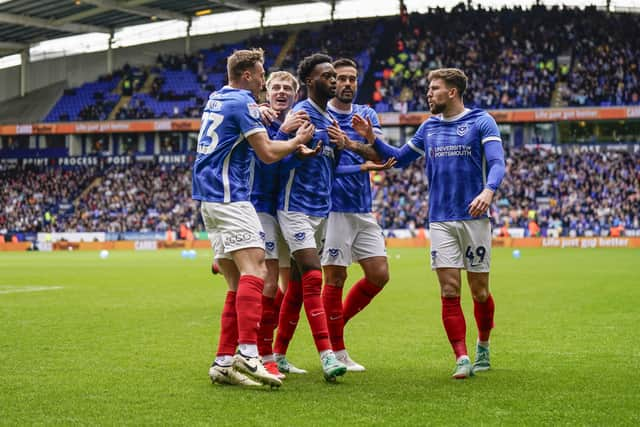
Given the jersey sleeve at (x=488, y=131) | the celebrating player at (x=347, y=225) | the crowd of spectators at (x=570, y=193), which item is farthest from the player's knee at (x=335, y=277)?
the crowd of spectators at (x=570, y=193)

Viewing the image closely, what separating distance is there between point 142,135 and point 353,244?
170ft

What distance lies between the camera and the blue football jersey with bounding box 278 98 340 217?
6.98 metres

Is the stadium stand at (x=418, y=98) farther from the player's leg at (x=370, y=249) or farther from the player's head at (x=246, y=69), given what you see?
the player's head at (x=246, y=69)

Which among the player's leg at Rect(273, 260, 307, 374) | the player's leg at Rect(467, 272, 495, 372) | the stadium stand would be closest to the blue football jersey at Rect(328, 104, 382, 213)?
the player's leg at Rect(273, 260, 307, 374)

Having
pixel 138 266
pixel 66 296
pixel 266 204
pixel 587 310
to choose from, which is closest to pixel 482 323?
pixel 266 204

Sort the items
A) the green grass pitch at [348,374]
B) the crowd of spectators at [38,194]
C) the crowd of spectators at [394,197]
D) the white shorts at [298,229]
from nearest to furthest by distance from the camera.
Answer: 1. the green grass pitch at [348,374]
2. the white shorts at [298,229]
3. the crowd of spectators at [394,197]
4. the crowd of spectators at [38,194]

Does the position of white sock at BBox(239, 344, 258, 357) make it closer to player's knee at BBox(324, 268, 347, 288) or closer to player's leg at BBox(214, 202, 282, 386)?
player's leg at BBox(214, 202, 282, 386)

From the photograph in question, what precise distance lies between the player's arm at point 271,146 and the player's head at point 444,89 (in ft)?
4.44

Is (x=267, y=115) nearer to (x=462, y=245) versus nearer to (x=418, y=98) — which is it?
(x=462, y=245)

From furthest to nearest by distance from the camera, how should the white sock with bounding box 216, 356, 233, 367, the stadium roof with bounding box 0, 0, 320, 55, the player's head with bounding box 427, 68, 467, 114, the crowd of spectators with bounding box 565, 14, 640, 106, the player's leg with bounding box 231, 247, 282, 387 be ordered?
the stadium roof with bounding box 0, 0, 320, 55 → the crowd of spectators with bounding box 565, 14, 640, 106 → the player's head with bounding box 427, 68, 467, 114 → the white sock with bounding box 216, 356, 233, 367 → the player's leg with bounding box 231, 247, 282, 387

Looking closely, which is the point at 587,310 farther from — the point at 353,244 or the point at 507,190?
the point at 507,190

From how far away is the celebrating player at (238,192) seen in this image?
6348 millimetres

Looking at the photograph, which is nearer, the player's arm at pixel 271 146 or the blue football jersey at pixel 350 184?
the player's arm at pixel 271 146

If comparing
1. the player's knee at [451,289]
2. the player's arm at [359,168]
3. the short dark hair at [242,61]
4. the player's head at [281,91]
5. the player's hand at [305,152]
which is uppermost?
the short dark hair at [242,61]
